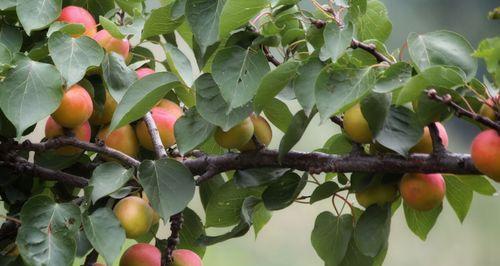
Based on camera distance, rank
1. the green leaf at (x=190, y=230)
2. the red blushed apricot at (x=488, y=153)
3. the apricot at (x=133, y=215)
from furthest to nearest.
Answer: the green leaf at (x=190, y=230)
the apricot at (x=133, y=215)
the red blushed apricot at (x=488, y=153)

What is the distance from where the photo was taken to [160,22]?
0.62 meters

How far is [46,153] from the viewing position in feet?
2.19

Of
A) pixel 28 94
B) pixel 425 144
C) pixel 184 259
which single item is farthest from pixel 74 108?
pixel 425 144

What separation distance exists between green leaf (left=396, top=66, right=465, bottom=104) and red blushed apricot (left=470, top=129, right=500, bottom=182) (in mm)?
34

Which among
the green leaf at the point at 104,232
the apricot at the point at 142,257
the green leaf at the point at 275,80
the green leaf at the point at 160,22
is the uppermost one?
the green leaf at the point at 275,80

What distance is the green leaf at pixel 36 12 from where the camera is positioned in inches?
24.6

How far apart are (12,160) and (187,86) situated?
0.16 meters

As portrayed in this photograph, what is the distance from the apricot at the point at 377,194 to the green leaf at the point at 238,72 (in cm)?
11

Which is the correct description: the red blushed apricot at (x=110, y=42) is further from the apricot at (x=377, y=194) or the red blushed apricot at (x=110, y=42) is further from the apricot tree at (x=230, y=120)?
the apricot at (x=377, y=194)

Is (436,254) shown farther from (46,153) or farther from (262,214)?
(46,153)

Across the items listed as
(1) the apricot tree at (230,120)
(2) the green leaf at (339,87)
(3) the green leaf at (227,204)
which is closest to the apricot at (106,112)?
(1) the apricot tree at (230,120)

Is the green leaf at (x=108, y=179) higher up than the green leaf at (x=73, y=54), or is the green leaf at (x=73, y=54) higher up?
the green leaf at (x=73, y=54)

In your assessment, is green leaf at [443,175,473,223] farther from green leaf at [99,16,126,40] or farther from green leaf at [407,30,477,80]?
green leaf at [99,16,126,40]

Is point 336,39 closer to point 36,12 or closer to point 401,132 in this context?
point 401,132
